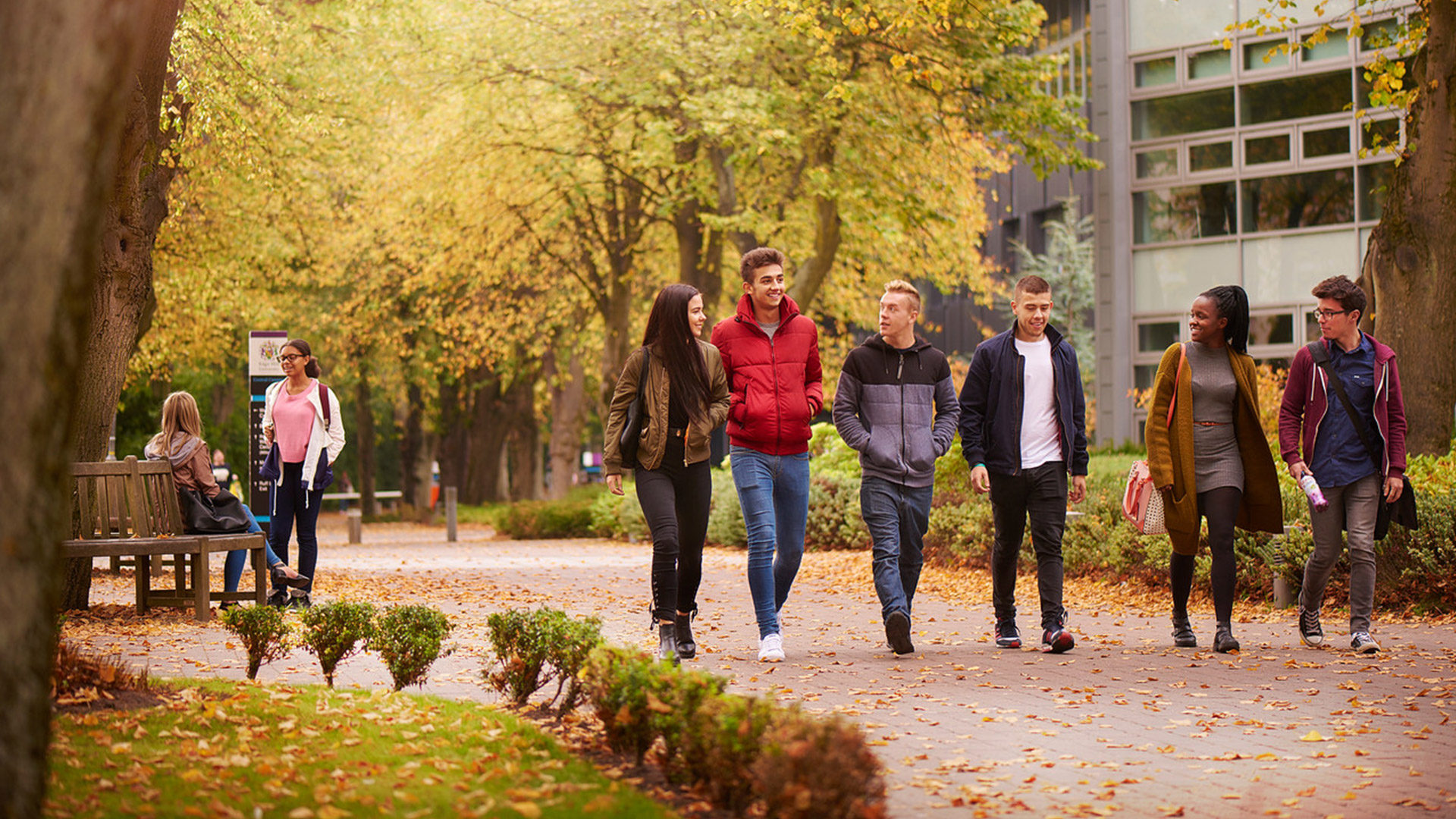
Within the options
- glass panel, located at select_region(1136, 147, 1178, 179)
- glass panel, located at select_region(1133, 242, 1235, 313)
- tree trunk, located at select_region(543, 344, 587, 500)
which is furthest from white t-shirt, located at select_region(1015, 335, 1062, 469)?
tree trunk, located at select_region(543, 344, 587, 500)

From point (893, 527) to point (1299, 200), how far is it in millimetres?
22148

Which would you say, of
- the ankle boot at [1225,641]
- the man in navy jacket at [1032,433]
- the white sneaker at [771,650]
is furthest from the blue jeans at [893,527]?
the ankle boot at [1225,641]

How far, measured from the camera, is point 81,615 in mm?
9914

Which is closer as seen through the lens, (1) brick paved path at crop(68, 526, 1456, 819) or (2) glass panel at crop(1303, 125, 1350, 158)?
(1) brick paved path at crop(68, 526, 1456, 819)

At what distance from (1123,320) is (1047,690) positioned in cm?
2365

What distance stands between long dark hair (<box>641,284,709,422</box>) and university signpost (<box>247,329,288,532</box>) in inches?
355

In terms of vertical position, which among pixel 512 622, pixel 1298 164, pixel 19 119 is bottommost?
pixel 512 622

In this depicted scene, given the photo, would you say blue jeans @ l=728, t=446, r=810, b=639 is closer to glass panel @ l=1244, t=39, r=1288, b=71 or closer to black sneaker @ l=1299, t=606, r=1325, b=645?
black sneaker @ l=1299, t=606, r=1325, b=645

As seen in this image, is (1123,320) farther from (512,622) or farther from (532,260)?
(512,622)

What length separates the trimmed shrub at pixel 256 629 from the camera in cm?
651

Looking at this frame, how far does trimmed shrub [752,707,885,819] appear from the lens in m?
3.65

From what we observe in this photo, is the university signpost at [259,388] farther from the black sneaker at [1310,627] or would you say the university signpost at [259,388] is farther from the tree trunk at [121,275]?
the black sneaker at [1310,627]

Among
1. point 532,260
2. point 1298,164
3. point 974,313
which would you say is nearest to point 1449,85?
point 1298,164

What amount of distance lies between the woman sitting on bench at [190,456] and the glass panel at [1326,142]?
22.4 metres
